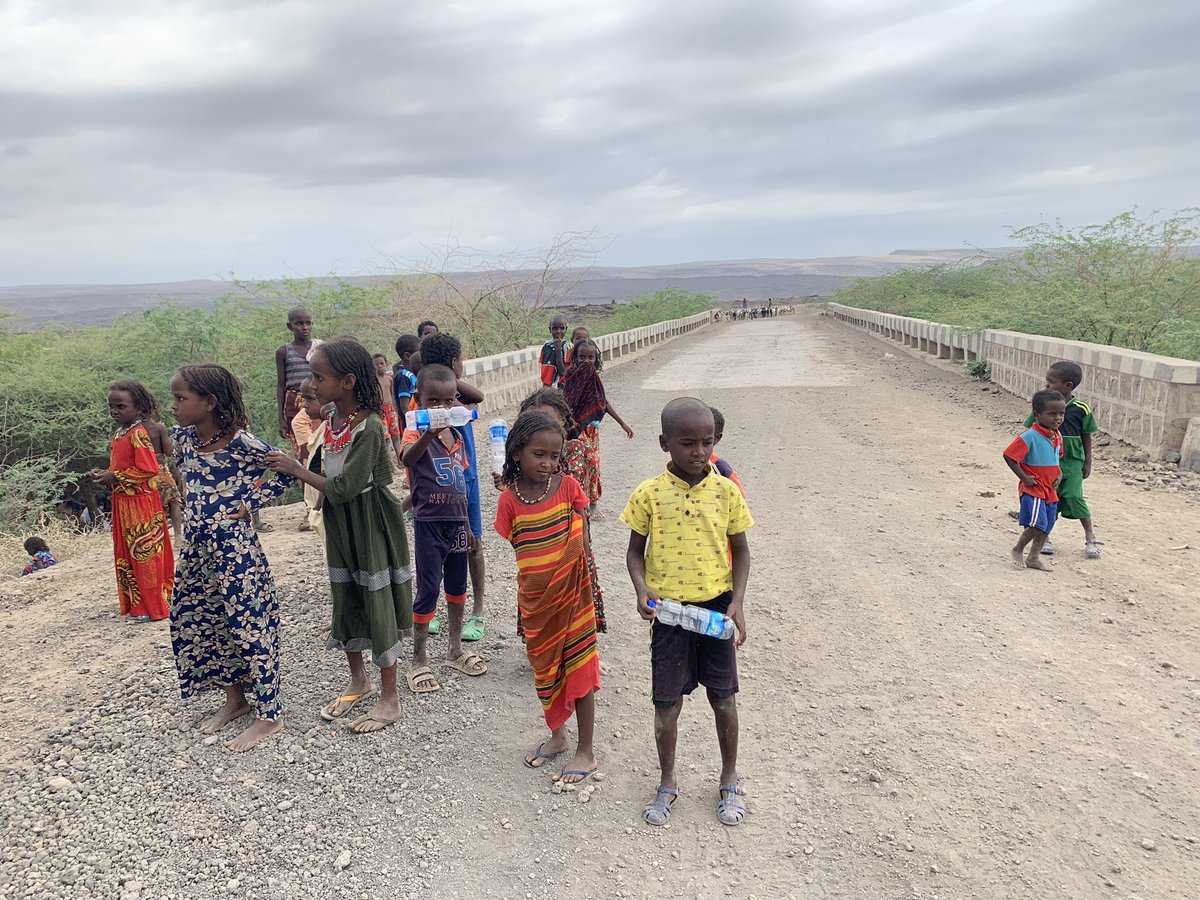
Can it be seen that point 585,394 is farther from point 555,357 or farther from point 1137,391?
point 1137,391

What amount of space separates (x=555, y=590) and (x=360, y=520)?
999mm

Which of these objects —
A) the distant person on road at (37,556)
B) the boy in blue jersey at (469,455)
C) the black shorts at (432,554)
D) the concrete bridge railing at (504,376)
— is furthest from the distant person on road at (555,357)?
the distant person on road at (37,556)

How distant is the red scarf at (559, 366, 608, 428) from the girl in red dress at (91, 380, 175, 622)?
10.5ft

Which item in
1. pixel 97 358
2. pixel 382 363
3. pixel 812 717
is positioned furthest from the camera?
pixel 97 358

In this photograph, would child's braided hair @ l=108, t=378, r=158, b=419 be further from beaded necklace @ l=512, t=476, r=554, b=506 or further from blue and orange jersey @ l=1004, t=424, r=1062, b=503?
blue and orange jersey @ l=1004, t=424, r=1062, b=503

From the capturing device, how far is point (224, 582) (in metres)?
3.49

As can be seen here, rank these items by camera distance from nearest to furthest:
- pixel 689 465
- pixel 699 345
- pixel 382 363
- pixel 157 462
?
1. pixel 689 465
2. pixel 157 462
3. pixel 382 363
4. pixel 699 345

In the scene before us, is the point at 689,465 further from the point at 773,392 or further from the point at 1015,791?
the point at 773,392

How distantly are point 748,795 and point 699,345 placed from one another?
2801 cm

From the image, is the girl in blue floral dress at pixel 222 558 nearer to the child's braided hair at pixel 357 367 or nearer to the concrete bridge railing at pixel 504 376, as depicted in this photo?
the child's braided hair at pixel 357 367

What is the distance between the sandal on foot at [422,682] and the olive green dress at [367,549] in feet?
1.17

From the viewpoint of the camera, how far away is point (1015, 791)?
123 inches

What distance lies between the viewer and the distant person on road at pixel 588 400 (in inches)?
261

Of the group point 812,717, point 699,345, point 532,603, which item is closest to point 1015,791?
point 812,717
